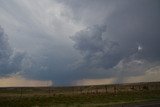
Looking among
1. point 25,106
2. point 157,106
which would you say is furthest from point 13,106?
point 157,106

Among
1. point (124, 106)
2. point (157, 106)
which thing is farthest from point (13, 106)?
point (157, 106)

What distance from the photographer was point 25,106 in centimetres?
4825

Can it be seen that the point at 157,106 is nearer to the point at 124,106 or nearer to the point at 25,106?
the point at 124,106

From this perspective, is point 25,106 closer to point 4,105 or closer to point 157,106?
point 4,105

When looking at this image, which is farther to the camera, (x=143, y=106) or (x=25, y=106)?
(x=25, y=106)

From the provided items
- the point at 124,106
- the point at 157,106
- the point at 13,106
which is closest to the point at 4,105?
the point at 13,106

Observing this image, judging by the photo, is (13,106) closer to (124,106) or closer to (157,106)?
(124,106)

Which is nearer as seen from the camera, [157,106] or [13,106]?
[157,106]

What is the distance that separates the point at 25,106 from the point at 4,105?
11.1ft

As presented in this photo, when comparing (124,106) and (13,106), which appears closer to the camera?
(124,106)

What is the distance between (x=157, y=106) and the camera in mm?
37719

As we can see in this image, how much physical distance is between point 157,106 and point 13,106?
21390 millimetres

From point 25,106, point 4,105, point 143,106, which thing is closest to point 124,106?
point 143,106

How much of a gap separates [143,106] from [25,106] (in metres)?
18.6
